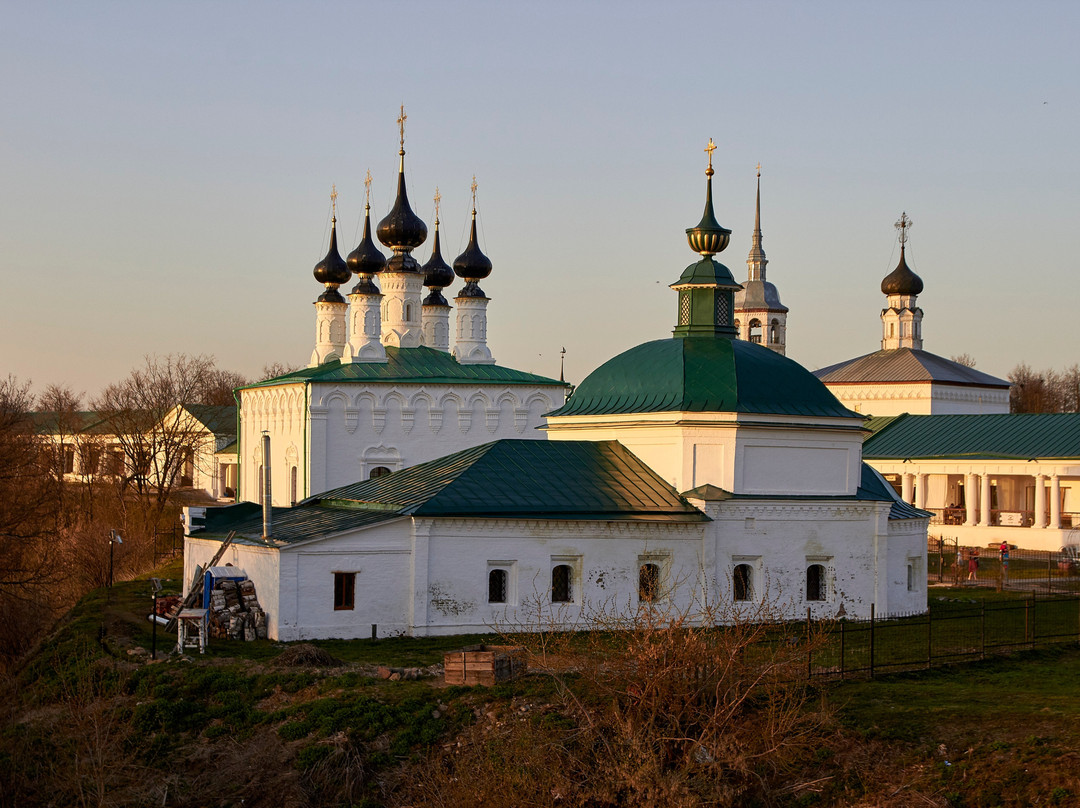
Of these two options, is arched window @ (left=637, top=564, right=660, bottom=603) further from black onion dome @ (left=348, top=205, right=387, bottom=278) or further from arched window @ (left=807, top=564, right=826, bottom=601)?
black onion dome @ (left=348, top=205, right=387, bottom=278)

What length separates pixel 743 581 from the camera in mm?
25312

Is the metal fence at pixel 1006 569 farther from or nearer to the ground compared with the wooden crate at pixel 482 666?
farther from the ground

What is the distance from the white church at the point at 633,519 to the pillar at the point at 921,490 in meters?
18.3

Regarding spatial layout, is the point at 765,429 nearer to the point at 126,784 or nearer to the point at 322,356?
the point at 126,784

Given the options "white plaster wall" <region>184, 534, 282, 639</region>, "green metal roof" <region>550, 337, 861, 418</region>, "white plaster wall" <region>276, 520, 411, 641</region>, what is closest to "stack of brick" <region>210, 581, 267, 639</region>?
"white plaster wall" <region>184, 534, 282, 639</region>

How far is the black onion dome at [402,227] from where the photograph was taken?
41.9 metres

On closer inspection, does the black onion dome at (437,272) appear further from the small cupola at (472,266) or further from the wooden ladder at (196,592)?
the wooden ladder at (196,592)

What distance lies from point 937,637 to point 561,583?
633 centimetres

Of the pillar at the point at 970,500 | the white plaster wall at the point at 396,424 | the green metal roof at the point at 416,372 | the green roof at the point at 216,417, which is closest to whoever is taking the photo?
the white plaster wall at the point at 396,424

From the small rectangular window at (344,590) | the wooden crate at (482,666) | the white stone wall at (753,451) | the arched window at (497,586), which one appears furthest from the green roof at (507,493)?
the wooden crate at (482,666)

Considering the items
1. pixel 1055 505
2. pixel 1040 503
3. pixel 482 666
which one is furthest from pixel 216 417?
pixel 482 666

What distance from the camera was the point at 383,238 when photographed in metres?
42.2

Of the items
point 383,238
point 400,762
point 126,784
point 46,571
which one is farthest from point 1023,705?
point 383,238

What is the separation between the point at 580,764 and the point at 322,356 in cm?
3104
